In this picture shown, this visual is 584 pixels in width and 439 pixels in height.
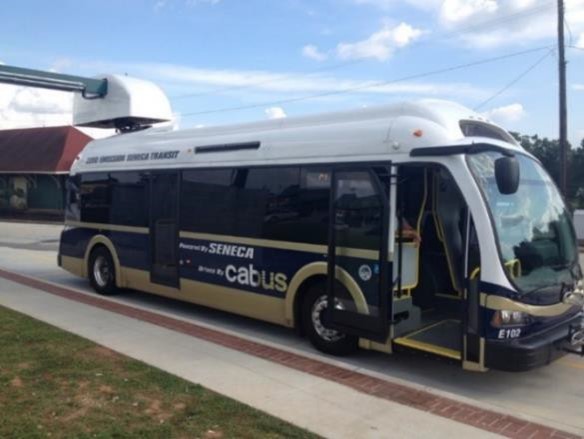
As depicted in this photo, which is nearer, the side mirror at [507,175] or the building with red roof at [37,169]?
the side mirror at [507,175]

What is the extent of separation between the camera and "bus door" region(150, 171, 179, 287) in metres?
9.41

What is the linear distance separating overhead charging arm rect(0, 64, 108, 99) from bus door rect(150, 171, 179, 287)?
5.47m

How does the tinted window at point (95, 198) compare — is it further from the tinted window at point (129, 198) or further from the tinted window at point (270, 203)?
the tinted window at point (270, 203)

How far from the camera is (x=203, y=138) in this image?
9156 millimetres

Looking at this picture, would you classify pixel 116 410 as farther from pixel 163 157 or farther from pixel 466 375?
pixel 163 157

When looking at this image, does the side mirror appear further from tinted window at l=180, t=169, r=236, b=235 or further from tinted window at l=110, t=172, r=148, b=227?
tinted window at l=110, t=172, r=148, b=227

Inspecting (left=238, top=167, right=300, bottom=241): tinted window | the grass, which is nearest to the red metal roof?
(left=238, top=167, right=300, bottom=241): tinted window

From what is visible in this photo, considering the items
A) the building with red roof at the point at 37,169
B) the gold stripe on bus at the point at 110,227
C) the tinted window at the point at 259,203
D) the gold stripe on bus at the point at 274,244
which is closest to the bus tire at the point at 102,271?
the gold stripe on bus at the point at 110,227

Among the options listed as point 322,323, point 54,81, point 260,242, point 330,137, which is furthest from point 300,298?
point 54,81

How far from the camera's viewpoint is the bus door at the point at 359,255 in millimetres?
6418

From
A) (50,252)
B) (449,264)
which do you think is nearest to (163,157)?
(449,264)

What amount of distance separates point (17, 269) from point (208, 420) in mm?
11816

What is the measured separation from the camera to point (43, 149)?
40969 millimetres

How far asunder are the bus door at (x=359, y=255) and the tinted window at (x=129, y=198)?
4.23 metres
